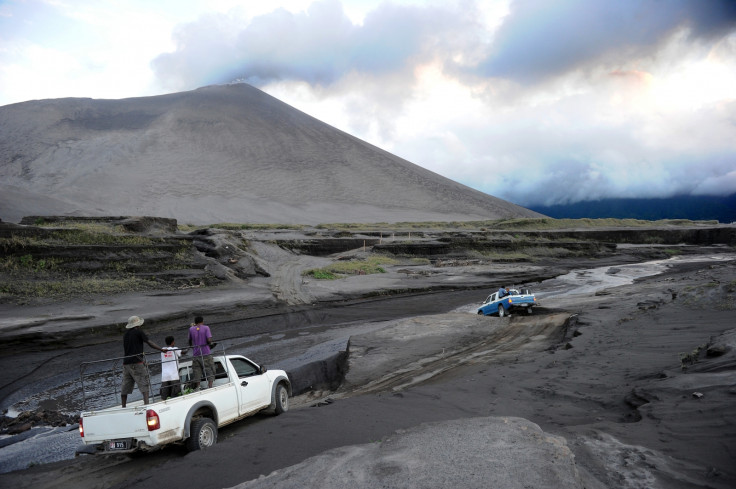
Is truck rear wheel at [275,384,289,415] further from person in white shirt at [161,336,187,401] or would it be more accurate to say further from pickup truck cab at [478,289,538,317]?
pickup truck cab at [478,289,538,317]

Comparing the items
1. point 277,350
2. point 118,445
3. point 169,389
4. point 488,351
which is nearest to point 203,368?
point 169,389

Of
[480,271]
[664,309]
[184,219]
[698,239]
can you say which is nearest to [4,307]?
[664,309]

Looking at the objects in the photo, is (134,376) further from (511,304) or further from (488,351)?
(511,304)

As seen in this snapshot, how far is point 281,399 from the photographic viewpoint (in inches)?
410

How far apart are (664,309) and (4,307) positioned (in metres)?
25.7

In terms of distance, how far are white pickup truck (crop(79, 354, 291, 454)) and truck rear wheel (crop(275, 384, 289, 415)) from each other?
2.79 ft

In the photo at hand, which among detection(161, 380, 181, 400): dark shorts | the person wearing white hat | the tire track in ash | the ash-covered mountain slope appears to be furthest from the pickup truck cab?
the ash-covered mountain slope

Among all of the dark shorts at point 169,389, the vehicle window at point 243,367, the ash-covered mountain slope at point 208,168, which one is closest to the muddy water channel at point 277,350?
the dark shorts at point 169,389

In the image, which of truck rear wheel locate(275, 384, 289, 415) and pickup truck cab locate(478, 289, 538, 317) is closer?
truck rear wheel locate(275, 384, 289, 415)

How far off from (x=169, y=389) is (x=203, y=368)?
701 millimetres

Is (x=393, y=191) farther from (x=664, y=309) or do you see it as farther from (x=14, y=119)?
(x=664, y=309)

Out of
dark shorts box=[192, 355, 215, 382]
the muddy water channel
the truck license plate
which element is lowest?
the muddy water channel

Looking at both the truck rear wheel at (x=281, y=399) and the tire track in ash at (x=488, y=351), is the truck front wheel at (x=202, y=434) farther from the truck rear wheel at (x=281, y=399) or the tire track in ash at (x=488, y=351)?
the tire track in ash at (x=488, y=351)

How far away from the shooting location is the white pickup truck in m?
7.43
